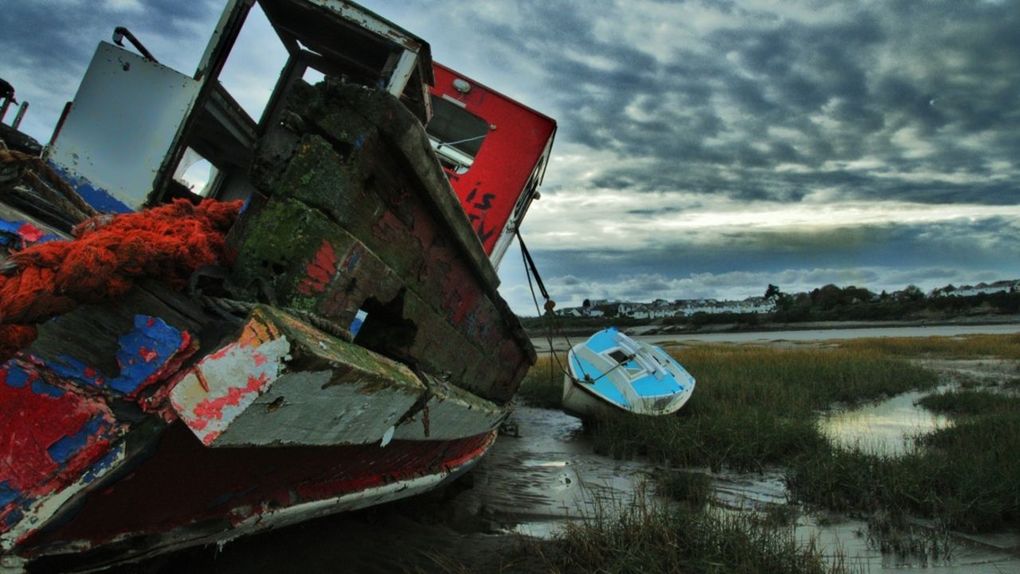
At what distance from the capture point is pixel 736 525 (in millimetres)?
3779

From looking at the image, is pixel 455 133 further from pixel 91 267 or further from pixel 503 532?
pixel 91 267

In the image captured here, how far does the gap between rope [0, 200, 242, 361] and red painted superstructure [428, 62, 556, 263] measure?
3718 mm

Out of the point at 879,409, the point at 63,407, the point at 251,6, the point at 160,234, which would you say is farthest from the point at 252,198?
the point at 879,409

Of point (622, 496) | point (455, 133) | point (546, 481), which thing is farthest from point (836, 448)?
point (455, 133)

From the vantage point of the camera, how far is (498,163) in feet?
19.4

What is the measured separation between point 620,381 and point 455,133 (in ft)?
16.4

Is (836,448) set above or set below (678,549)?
above

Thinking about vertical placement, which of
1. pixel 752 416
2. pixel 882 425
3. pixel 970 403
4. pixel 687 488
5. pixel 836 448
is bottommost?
pixel 687 488

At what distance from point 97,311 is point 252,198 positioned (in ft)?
2.63

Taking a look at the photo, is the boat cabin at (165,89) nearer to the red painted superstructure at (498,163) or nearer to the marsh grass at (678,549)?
the red painted superstructure at (498,163)

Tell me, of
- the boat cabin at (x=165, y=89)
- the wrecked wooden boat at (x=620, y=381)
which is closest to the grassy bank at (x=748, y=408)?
the wrecked wooden boat at (x=620, y=381)

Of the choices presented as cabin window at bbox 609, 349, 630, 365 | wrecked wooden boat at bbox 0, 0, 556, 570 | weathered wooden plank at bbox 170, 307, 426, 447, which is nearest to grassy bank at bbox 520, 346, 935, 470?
cabin window at bbox 609, 349, 630, 365

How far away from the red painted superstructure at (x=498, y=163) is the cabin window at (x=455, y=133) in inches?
1.5

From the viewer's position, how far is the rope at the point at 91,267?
62.3 inches
